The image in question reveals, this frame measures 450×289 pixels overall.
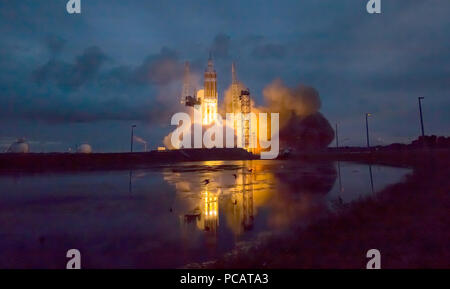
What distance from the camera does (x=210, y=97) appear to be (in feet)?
403

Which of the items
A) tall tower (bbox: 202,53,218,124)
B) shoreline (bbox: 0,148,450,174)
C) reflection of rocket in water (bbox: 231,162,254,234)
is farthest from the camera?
tall tower (bbox: 202,53,218,124)

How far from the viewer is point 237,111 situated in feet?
395

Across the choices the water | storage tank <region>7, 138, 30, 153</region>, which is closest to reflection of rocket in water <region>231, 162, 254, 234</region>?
the water

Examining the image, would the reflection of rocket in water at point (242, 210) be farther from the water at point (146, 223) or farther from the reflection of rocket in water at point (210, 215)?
the reflection of rocket in water at point (210, 215)

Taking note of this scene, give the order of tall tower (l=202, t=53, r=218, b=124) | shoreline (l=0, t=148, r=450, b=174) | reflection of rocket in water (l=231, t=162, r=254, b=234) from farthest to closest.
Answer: tall tower (l=202, t=53, r=218, b=124) → shoreline (l=0, t=148, r=450, b=174) → reflection of rocket in water (l=231, t=162, r=254, b=234)

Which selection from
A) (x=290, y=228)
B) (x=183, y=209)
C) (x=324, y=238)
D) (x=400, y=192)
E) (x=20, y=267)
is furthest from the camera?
(x=400, y=192)

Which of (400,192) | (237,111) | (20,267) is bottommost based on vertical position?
(20,267)

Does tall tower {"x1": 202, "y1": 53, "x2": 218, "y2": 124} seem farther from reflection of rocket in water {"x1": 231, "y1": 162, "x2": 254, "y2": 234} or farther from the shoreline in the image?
reflection of rocket in water {"x1": 231, "y1": 162, "x2": 254, "y2": 234}

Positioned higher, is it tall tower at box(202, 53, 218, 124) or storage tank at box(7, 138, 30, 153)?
tall tower at box(202, 53, 218, 124)

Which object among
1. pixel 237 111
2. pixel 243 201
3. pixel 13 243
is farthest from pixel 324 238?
pixel 237 111

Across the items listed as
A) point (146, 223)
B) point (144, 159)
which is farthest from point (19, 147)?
point (146, 223)

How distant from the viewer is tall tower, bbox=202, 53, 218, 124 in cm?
12219
